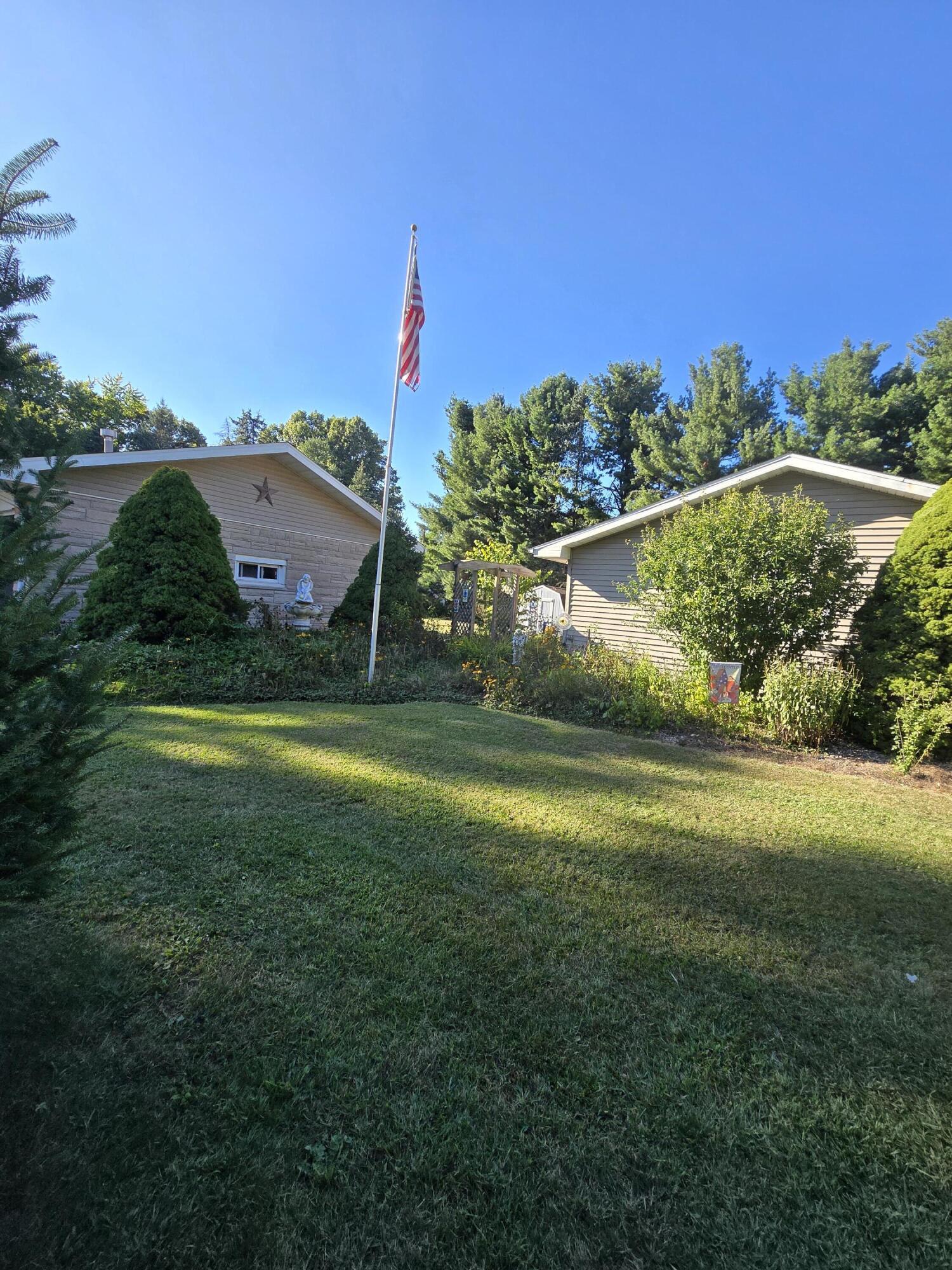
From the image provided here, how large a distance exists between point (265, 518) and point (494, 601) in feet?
20.0

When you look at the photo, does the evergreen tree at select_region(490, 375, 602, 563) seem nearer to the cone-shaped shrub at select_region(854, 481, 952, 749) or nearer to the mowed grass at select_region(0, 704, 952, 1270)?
the cone-shaped shrub at select_region(854, 481, 952, 749)

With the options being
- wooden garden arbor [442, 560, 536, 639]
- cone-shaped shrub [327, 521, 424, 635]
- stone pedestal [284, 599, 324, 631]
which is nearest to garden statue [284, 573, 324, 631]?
stone pedestal [284, 599, 324, 631]

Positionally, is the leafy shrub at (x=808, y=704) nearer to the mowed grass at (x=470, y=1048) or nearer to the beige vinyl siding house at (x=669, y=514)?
the beige vinyl siding house at (x=669, y=514)

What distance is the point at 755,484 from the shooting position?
33.0 ft

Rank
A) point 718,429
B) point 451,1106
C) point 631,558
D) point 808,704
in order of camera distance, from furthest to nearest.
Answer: point 718,429
point 631,558
point 808,704
point 451,1106

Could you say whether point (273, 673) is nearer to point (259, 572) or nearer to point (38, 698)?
point (38, 698)

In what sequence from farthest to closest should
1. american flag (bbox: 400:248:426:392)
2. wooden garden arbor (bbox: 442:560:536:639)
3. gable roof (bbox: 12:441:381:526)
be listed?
wooden garden arbor (bbox: 442:560:536:639), gable roof (bbox: 12:441:381:526), american flag (bbox: 400:248:426:392)

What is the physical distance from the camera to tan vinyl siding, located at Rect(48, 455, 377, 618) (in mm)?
10359

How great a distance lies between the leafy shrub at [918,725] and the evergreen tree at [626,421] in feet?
69.4

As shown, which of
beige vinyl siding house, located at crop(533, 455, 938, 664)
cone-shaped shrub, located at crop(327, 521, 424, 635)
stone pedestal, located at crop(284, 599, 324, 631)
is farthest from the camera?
cone-shaped shrub, located at crop(327, 521, 424, 635)

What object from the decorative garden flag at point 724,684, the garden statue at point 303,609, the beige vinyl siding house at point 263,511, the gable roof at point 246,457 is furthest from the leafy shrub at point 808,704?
the beige vinyl siding house at point 263,511

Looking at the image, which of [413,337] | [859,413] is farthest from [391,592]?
[859,413]

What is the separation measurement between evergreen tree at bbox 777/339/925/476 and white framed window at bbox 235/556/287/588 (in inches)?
814

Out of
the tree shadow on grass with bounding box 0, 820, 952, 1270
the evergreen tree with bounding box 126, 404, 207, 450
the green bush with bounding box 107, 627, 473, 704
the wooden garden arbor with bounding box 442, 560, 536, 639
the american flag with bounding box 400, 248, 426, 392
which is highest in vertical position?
the evergreen tree with bounding box 126, 404, 207, 450
